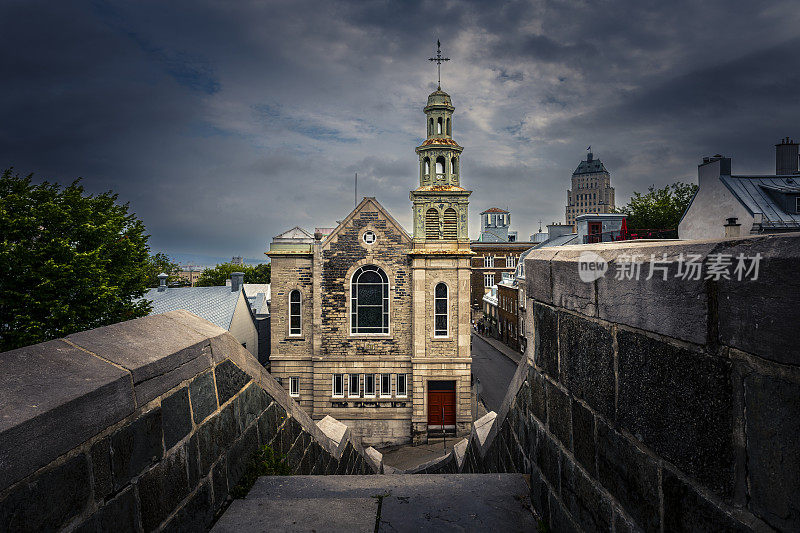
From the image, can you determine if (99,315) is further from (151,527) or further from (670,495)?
(670,495)

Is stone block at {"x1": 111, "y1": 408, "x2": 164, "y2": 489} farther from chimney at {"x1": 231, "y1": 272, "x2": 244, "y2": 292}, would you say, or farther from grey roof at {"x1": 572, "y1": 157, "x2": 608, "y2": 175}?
grey roof at {"x1": 572, "y1": 157, "x2": 608, "y2": 175}

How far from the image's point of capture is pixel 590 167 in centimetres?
17912

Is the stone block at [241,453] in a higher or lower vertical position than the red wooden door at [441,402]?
higher

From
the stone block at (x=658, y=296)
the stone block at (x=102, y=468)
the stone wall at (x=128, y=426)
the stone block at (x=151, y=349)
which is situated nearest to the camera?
the stone block at (x=658, y=296)

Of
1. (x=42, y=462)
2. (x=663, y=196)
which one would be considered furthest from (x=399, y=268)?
(x=663, y=196)

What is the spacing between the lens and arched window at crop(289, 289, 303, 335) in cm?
2211

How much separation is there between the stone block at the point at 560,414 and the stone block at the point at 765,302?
56.4 inches

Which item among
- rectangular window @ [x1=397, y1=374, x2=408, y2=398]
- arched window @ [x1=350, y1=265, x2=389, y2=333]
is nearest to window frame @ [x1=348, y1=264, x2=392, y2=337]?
arched window @ [x1=350, y1=265, x2=389, y2=333]

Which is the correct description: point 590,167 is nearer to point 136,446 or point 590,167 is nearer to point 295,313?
point 295,313

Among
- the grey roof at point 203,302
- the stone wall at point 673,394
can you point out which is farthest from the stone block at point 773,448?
the grey roof at point 203,302

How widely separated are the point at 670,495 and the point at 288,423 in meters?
3.81

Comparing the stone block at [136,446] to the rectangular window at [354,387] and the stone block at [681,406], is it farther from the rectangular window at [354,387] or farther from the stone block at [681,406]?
the rectangular window at [354,387]

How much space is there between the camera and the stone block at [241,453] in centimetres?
351

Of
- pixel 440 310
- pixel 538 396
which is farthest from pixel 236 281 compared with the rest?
pixel 538 396
